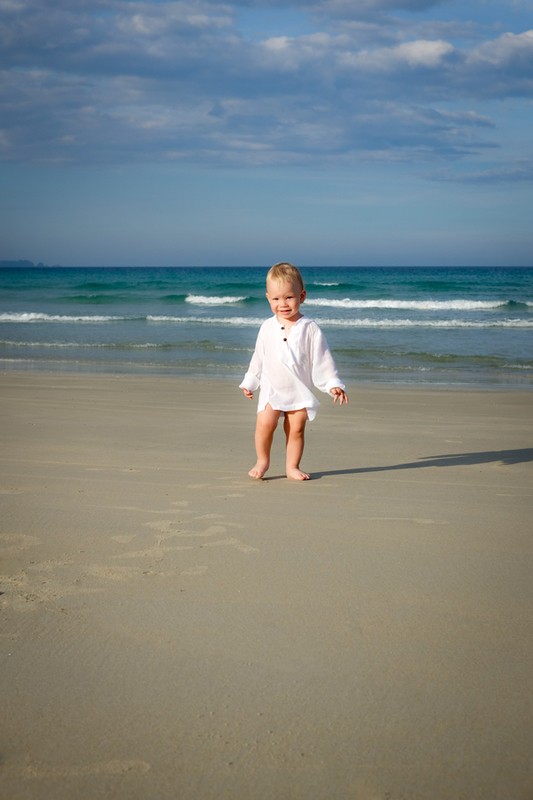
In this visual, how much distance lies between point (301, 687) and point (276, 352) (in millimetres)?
2898

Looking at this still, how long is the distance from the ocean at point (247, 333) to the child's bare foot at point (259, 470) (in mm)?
5465

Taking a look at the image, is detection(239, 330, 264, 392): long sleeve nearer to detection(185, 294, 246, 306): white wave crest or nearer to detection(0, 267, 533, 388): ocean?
detection(0, 267, 533, 388): ocean

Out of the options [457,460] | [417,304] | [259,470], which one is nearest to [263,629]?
[259,470]

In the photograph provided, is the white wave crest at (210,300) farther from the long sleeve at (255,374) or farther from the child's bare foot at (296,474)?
the child's bare foot at (296,474)

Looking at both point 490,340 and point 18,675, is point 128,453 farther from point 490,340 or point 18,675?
point 490,340

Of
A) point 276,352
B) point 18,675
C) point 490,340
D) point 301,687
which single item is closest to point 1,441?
point 276,352

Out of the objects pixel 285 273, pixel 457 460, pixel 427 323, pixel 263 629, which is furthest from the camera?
pixel 427 323

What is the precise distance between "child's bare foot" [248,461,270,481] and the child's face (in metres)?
0.93

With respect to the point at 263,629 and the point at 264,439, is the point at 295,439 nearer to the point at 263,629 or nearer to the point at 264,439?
the point at 264,439

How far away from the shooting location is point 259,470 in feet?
15.8

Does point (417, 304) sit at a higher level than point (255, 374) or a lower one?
higher

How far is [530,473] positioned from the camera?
5039mm

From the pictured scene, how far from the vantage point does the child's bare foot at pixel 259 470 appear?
15.7 feet

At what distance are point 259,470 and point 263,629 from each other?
7.30 feet
